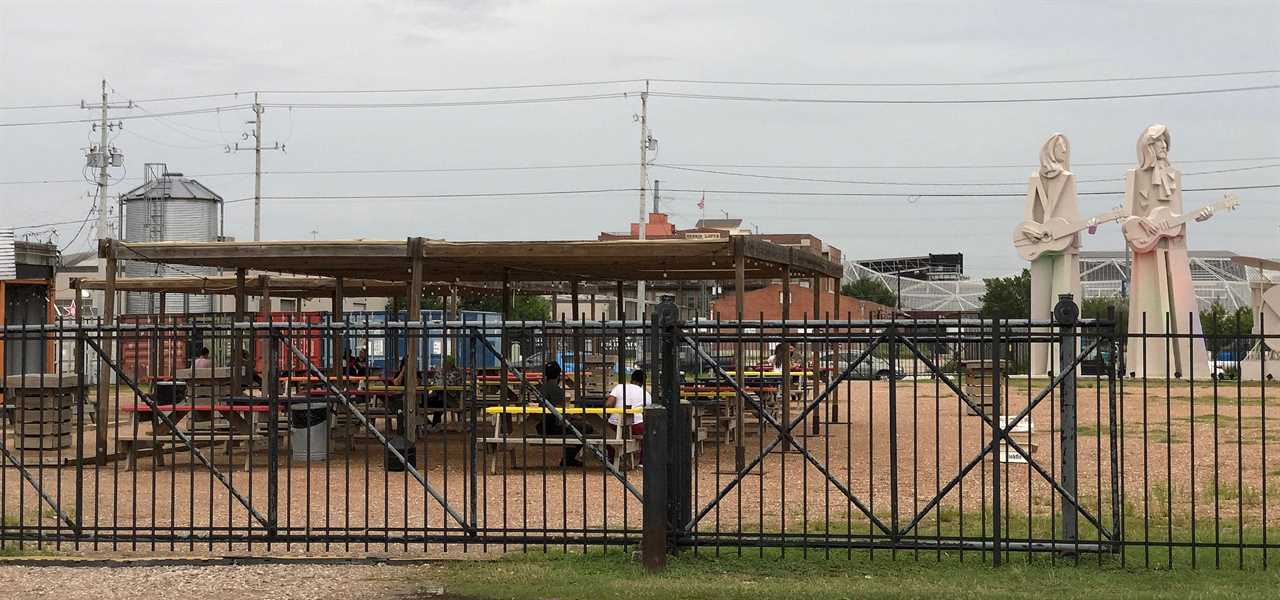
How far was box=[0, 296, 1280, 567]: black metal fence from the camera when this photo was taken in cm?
916

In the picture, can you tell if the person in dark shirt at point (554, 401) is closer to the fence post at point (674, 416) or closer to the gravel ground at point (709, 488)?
the gravel ground at point (709, 488)

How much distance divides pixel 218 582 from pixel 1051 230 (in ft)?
124

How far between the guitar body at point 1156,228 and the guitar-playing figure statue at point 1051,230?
2.26 meters

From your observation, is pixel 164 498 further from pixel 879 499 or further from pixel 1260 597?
pixel 1260 597

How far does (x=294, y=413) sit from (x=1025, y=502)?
8.22 meters

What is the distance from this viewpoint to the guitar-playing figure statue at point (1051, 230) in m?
43.4

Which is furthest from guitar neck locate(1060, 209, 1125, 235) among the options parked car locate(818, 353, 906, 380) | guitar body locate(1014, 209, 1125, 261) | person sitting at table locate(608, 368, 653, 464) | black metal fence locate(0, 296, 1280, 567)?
person sitting at table locate(608, 368, 653, 464)

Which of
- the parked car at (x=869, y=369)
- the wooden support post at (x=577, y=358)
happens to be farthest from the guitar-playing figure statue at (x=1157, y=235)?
the wooden support post at (x=577, y=358)

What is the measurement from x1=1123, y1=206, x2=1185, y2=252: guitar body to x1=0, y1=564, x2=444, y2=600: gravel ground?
3493cm

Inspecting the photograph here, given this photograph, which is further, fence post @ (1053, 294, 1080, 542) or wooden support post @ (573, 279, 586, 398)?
wooden support post @ (573, 279, 586, 398)

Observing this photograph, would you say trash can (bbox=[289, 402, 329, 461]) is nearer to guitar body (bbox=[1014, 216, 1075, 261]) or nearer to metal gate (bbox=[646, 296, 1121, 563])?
metal gate (bbox=[646, 296, 1121, 563])

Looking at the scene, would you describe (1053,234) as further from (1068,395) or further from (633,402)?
(1068,395)

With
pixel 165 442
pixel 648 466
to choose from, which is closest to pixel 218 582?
pixel 648 466

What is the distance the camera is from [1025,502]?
1320 cm
